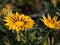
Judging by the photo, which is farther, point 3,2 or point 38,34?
point 3,2

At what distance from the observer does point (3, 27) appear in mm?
2051

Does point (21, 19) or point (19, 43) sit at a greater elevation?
point (21, 19)

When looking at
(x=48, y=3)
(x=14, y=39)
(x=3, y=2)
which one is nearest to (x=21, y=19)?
(x=14, y=39)

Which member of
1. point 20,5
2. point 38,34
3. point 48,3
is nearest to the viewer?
point 38,34

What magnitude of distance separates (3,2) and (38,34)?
49 cm

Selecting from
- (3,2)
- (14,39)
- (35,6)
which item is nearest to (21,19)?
(14,39)

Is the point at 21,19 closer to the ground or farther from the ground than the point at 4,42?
farther from the ground

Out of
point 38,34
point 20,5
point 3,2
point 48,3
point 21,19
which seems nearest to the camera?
point 21,19

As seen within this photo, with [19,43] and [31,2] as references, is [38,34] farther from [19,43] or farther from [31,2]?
[31,2]

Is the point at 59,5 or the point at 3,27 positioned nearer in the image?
the point at 3,27

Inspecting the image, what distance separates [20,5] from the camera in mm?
3100

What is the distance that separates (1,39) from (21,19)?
0.90ft

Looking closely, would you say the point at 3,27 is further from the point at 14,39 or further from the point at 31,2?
the point at 31,2

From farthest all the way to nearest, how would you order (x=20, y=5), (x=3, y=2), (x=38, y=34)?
(x=20, y=5), (x=3, y=2), (x=38, y=34)
